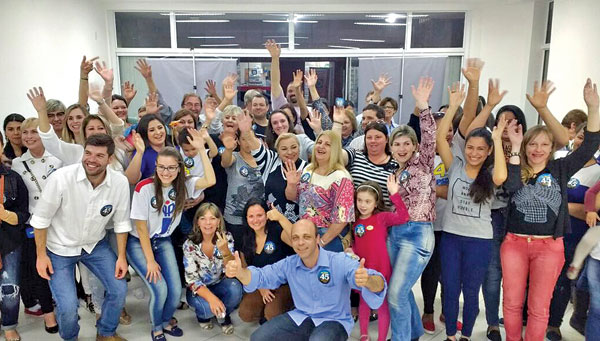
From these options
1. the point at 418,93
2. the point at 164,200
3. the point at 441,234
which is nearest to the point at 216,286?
the point at 164,200

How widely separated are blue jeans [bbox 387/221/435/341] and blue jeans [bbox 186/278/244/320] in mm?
1146

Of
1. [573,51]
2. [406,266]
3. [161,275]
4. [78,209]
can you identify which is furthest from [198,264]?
[573,51]

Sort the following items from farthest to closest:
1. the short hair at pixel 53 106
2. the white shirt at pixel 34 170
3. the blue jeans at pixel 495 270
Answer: the short hair at pixel 53 106
the white shirt at pixel 34 170
the blue jeans at pixel 495 270

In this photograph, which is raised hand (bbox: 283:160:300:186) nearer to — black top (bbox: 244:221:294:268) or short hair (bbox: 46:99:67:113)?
black top (bbox: 244:221:294:268)

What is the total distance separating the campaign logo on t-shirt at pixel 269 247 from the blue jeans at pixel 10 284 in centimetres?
170

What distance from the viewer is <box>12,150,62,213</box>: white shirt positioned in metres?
2.94

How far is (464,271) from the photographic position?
2678 mm

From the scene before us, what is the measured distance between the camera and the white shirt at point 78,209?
2.61m

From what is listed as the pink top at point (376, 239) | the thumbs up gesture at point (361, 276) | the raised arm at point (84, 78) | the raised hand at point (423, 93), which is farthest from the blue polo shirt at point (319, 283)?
the raised arm at point (84, 78)

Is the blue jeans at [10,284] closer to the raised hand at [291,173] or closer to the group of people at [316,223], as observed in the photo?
the group of people at [316,223]

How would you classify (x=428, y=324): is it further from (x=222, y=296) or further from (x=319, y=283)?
(x=222, y=296)

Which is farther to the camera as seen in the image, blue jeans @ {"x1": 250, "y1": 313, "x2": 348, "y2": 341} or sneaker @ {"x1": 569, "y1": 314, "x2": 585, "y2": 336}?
sneaker @ {"x1": 569, "y1": 314, "x2": 585, "y2": 336}

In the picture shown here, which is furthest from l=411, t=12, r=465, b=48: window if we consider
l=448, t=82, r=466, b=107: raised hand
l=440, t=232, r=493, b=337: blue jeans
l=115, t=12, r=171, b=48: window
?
l=440, t=232, r=493, b=337: blue jeans

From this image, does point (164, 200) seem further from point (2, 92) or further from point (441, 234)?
point (2, 92)
